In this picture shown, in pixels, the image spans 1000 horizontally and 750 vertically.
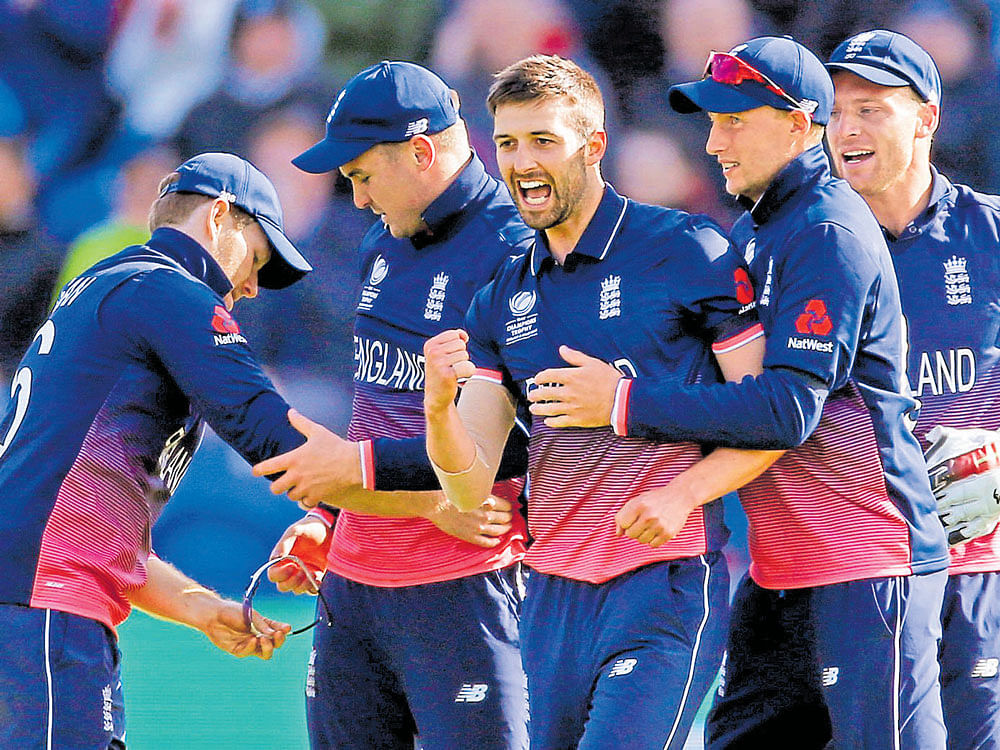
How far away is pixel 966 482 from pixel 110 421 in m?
2.42

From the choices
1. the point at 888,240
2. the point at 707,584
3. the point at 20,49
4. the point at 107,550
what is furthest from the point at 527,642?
the point at 20,49

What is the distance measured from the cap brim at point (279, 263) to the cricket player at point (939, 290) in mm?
1658

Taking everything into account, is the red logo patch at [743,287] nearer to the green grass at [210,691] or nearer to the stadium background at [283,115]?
the green grass at [210,691]

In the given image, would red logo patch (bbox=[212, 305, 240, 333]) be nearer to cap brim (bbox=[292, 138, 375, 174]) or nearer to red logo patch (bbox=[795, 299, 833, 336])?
cap brim (bbox=[292, 138, 375, 174])

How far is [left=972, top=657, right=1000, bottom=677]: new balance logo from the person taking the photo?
14.8ft

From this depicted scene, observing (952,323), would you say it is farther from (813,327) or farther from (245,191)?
(245,191)

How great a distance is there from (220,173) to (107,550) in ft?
3.67

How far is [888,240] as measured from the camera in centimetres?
463

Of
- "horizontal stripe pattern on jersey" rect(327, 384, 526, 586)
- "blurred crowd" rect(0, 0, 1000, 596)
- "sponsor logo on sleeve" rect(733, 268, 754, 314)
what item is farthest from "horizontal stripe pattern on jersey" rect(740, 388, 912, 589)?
"blurred crowd" rect(0, 0, 1000, 596)

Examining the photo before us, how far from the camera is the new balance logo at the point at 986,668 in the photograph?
4.51m

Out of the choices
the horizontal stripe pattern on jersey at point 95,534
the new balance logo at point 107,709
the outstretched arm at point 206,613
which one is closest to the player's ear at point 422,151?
the horizontal stripe pattern on jersey at point 95,534

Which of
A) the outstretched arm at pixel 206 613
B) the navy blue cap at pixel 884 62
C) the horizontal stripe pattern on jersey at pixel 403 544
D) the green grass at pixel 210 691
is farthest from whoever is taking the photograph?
the green grass at pixel 210 691

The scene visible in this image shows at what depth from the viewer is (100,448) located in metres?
3.68

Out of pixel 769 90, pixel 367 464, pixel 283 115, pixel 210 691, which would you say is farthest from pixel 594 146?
pixel 283 115
